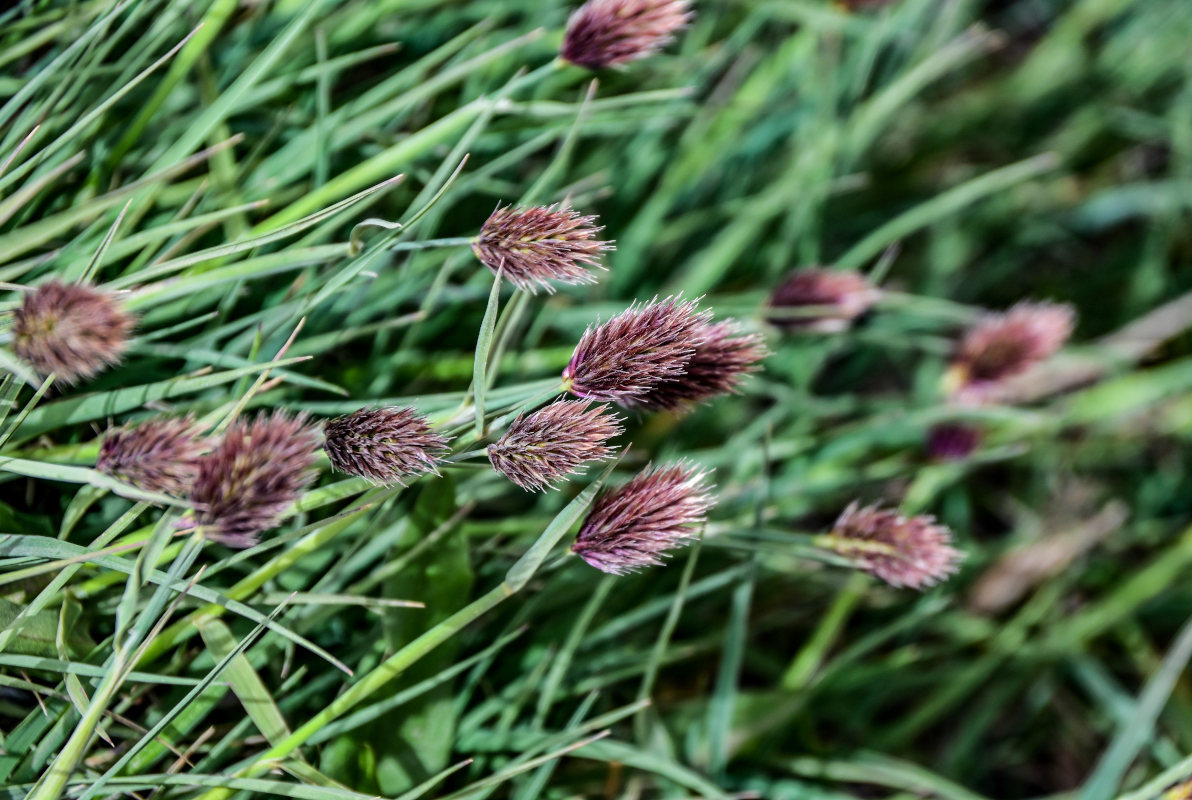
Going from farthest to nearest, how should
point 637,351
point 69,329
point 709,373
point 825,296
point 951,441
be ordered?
point 951,441 < point 825,296 < point 709,373 < point 637,351 < point 69,329

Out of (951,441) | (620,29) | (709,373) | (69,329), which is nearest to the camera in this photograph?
(69,329)

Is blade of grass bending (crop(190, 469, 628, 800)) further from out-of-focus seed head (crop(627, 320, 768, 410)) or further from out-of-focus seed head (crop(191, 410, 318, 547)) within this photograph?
out-of-focus seed head (crop(191, 410, 318, 547))

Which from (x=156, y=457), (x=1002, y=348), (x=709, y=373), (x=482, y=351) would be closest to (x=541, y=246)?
(x=482, y=351)

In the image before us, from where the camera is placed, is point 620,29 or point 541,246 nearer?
point 541,246

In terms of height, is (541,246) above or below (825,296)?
above

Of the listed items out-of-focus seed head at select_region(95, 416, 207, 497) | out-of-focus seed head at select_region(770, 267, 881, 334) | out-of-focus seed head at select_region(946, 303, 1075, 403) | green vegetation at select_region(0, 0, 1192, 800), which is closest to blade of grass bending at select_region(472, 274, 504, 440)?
green vegetation at select_region(0, 0, 1192, 800)

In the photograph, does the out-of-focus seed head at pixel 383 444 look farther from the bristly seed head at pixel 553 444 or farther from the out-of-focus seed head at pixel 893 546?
the out-of-focus seed head at pixel 893 546

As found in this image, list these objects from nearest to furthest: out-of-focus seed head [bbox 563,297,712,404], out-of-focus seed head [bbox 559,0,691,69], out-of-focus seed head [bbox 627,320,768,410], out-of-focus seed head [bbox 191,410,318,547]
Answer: out-of-focus seed head [bbox 191,410,318,547] → out-of-focus seed head [bbox 563,297,712,404] → out-of-focus seed head [bbox 627,320,768,410] → out-of-focus seed head [bbox 559,0,691,69]

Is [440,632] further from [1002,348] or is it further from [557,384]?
[1002,348]

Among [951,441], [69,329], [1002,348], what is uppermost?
[69,329]
